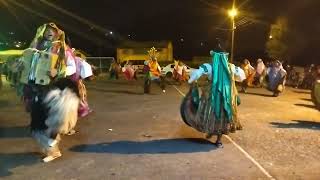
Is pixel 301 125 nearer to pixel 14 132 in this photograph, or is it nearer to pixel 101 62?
pixel 14 132

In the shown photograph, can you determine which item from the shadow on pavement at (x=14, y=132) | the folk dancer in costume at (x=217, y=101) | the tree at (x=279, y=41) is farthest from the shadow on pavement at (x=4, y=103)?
the tree at (x=279, y=41)

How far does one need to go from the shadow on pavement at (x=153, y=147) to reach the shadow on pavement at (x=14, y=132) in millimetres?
2020

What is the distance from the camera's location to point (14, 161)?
880cm

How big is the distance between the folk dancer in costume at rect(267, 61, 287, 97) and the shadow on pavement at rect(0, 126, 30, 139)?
45.5 ft

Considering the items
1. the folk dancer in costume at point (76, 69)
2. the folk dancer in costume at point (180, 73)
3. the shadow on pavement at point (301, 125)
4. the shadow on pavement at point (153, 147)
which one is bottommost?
the shadow on pavement at point (153, 147)

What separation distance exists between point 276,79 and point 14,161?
56.9 feet

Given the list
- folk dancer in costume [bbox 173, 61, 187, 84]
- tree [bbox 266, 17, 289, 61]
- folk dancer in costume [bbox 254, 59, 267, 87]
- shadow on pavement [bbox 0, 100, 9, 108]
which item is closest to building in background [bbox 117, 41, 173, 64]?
tree [bbox 266, 17, 289, 61]

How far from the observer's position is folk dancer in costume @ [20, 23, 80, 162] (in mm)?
8727

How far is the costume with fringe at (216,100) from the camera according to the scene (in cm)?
995

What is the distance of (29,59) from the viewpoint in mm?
9172

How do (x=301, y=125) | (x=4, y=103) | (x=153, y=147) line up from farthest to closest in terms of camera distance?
(x=4, y=103) → (x=301, y=125) → (x=153, y=147)

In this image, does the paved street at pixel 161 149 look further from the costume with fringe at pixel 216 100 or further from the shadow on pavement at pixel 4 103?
the shadow on pavement at pixel 4 103

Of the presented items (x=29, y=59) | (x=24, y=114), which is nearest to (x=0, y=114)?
(x=24, y=114)

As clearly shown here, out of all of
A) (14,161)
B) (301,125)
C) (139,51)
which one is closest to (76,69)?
(14,161)
